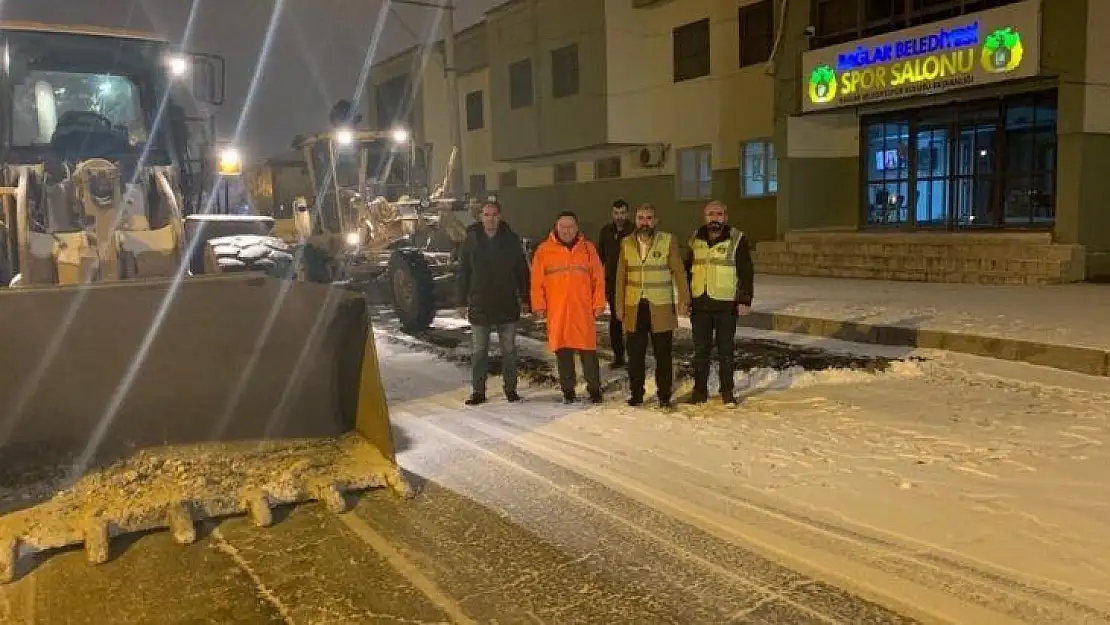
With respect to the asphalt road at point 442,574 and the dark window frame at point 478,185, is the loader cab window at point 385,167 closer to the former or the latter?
the asphalt road at point 442,574

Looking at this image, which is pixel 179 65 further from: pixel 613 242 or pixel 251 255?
pixel 613 242

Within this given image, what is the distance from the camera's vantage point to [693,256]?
24.9 ft

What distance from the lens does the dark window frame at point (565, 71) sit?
27.2 metres

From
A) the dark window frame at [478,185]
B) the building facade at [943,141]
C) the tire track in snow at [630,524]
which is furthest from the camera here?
the dark window frame at [478,185]

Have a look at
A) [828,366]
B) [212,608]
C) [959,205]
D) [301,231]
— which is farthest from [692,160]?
[212,608]

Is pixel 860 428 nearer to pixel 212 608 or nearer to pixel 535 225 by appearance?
pixel 212 608

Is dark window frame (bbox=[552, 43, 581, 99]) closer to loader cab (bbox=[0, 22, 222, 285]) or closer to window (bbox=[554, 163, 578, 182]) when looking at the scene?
window (bbox=[554, 163, 578, 182])

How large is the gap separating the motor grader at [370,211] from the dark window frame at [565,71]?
13.5 metres

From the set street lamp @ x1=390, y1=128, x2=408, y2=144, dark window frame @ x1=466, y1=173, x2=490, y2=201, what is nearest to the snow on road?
street lamp @ x1=390, y1=128, x2=408, y2=144

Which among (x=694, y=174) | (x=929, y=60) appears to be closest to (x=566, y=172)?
(x=694, y=174)

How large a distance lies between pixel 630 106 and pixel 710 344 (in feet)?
64.2

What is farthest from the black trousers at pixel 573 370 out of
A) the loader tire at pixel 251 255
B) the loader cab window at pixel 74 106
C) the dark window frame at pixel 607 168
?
the dark window frame at pixel 607 168

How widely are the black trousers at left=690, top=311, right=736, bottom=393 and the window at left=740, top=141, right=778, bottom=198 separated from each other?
1537 centimetres

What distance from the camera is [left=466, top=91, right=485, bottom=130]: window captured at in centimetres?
3456
